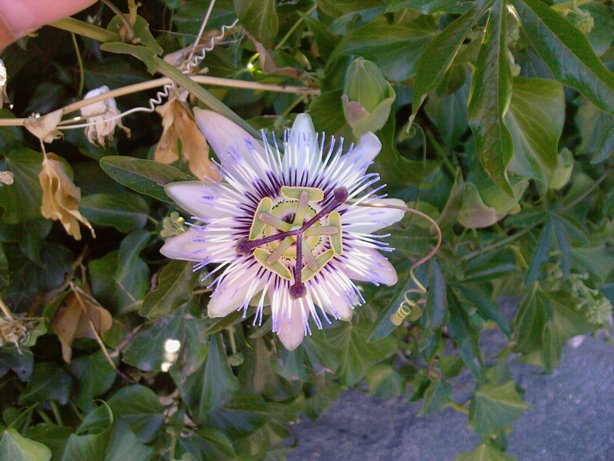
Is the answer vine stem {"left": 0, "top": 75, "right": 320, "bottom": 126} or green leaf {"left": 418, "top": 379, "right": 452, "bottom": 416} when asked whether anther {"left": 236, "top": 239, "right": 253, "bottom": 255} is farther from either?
green leaf {"left": 418, "top": 379, "right": 452, "bottom": 416}

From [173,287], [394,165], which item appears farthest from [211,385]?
[394,165]

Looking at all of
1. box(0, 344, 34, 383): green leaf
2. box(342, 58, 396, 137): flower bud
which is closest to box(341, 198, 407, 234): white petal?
box(342, 58, 396, 137): flower bud

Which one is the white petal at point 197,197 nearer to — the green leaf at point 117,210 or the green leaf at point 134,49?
the green leaf at point 134,49

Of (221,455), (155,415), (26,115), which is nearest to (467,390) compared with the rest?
Result: (221,455)

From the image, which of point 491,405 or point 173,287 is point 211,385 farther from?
point 491,405

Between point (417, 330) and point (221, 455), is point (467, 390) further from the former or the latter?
point (221, 455)
